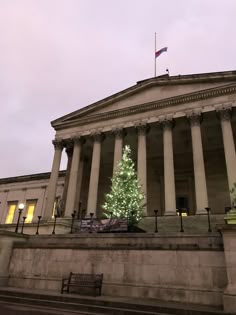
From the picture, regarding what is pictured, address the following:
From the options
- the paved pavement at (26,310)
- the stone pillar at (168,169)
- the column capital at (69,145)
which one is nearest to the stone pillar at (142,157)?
the stone pillar at (168,169)

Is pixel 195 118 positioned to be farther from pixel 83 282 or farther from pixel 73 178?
pixel 83 282

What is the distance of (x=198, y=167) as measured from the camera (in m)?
21.2

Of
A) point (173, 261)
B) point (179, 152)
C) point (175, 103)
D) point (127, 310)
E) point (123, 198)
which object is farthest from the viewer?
point (179, 152)

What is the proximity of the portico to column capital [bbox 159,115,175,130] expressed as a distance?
10 centimetres

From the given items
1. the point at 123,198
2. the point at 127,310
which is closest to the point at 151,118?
the point at 123,198

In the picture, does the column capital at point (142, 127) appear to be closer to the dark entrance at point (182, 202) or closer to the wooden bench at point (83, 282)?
the dark entrance at point (182, 202)

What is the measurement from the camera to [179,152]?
3097 cm

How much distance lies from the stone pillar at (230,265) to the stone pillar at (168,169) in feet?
35.6

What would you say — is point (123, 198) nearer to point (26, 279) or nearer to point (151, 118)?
point (26, 279)

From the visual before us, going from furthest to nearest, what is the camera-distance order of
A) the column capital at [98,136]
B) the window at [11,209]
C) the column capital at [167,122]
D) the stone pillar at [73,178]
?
1. the window at [11,209]
2. the column capital at [98,136]
3. the stone pillar at [73,178]
4. the column capital at [167,122]

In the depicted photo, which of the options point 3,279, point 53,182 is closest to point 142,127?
point 53,182

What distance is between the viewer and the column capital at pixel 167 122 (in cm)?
2425

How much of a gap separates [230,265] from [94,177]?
17.6 metres

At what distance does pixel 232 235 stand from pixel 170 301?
3597 mm
